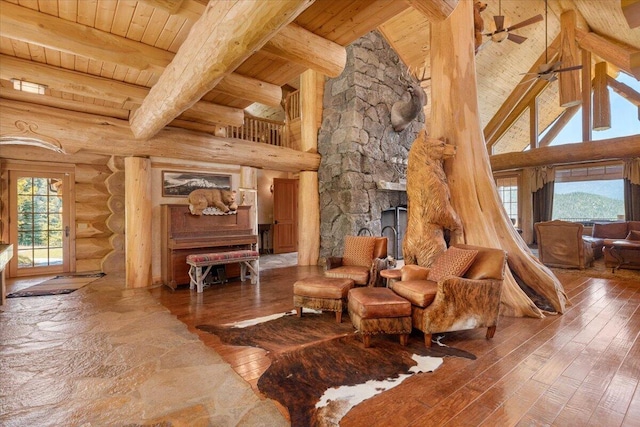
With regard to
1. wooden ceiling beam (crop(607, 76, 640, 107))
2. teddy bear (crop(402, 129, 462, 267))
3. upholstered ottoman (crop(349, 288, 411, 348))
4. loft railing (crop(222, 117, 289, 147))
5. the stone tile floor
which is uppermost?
wooden ceiling beam (crop(607, 76, 640, 107))

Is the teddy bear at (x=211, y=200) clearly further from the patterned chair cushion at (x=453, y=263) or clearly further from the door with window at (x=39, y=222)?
the patterned chair cushion at (x=453, y=263)

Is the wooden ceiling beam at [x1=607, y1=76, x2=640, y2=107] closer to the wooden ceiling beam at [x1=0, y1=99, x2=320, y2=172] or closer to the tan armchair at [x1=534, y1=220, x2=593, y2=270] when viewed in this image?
the tan armchair at [x1=534, y1=220, x2=593, y2=270]

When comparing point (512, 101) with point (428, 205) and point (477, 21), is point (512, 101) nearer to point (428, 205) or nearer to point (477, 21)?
point (477, 21)

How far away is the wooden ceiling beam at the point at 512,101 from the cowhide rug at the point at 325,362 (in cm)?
954

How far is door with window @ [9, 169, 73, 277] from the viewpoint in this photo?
568 centimetres

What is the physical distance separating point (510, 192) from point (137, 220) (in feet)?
40.0

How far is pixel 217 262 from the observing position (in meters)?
4.71

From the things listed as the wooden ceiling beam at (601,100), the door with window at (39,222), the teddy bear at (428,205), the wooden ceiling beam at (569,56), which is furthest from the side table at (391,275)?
the wooden ceiling beam at (601,100)

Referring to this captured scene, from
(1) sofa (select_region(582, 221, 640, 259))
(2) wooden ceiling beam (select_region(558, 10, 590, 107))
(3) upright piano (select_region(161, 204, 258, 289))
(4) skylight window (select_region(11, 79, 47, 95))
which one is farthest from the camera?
(2) wooden ceiling beam (select_region(558, 10, 590, 107))

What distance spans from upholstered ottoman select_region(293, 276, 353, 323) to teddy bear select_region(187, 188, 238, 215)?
266 cm

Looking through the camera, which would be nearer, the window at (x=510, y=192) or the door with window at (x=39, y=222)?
the door with window at (x=39, y=222)

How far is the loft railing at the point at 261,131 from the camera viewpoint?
8086 millimetres

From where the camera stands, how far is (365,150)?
6574 millimetres

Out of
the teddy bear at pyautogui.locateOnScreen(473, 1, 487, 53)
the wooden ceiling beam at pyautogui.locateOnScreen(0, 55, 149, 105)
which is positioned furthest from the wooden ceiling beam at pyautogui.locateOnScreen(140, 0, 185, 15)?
the teddy bear at pyautogui.locateOnScreen(473, 1, 487, 53)
